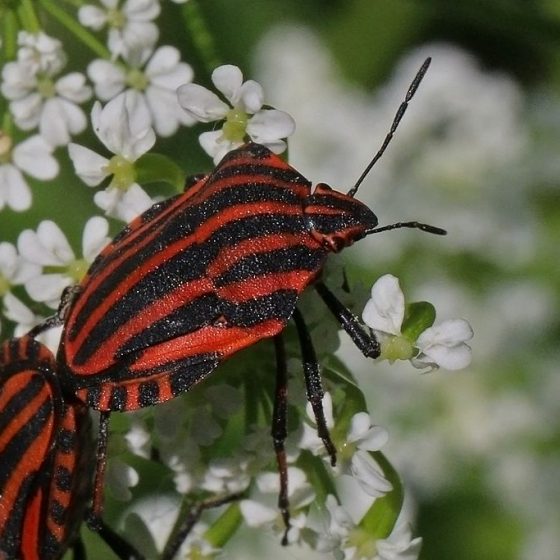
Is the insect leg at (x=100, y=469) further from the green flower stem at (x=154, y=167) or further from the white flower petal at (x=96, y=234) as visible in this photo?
the green flower stem at (x=154, y=167)

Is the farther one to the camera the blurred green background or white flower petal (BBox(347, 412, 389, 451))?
the blurred green background

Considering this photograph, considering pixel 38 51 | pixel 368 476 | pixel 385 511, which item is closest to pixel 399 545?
pixel 385 511

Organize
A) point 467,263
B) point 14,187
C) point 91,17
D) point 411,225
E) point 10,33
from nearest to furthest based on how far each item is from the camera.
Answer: point 411,225 → point 10,33 → point 91,17 → point 14,187 → point 467,263

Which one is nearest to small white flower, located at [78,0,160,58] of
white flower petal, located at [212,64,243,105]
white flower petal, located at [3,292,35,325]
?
white flower petal, located at [212,64,243,105]

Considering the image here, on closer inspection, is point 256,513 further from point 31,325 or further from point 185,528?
point 31,325

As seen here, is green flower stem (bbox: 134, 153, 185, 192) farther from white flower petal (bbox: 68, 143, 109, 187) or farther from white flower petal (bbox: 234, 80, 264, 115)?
white flower petal (bbox: 234, 80, 264, 115)

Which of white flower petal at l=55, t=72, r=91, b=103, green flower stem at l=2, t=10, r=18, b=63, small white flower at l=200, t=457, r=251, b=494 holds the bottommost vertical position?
small white flower at l=200, t=457, r=251, b=494
